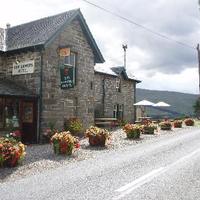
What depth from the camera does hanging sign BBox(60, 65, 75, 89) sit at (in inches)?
784

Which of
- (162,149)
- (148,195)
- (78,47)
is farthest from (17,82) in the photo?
(148,195)

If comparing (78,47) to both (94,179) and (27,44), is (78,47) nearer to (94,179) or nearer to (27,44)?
(27,44)

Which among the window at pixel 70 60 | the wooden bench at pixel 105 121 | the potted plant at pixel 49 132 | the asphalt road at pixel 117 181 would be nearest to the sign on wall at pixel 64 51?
the window at pixel 70 60

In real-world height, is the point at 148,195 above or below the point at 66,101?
below

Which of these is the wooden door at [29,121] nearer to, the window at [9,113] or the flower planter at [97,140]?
Result: the window at [9,113]

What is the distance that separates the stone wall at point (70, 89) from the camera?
20.7m

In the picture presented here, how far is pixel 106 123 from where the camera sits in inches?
1118

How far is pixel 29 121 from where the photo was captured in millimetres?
20312

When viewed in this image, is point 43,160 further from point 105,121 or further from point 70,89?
point 105,121

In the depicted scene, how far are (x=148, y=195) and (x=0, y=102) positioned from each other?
13197 millimetres

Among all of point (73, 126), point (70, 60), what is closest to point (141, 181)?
point (73, 126)

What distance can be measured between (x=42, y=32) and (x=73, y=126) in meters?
5.96


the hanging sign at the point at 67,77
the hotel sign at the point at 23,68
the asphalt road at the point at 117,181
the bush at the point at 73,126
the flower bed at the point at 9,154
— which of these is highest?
the hotel sign at the point at 23,68

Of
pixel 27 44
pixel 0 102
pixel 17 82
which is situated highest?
pixel 27 44
